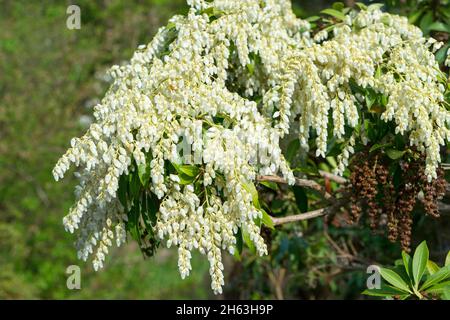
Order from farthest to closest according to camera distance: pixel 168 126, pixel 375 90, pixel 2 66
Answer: pixel 2 66 < pixel 375 90 < pixel 168 126

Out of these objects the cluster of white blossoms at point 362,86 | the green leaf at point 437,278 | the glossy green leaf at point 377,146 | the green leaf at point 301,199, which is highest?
the cluster of white blossoms at point 362,86

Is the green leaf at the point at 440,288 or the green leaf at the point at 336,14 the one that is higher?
the green leaf at the point at 336,14

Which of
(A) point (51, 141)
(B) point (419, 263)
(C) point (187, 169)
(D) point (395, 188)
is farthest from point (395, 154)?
(A) point (51, 141)

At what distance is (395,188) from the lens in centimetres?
380

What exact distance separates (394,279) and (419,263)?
0.14 metres

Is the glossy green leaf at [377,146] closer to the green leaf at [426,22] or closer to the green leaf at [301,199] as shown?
the green leaf at [301,199]

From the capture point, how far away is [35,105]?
961 cm

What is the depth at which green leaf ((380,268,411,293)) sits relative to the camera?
3564 mm

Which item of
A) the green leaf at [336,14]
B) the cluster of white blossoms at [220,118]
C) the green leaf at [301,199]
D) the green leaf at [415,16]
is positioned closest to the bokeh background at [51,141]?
the green leaf at [415,16]

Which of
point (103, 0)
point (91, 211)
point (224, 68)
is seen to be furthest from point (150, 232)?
point (103, 0)

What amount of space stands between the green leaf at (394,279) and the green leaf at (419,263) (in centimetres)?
5

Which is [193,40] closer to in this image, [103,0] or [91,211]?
[91,211]

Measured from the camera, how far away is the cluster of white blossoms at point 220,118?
335 centimetres

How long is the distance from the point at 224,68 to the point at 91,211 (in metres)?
0.96
